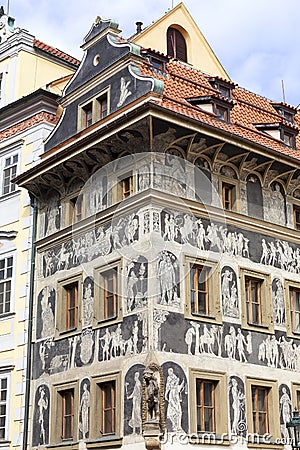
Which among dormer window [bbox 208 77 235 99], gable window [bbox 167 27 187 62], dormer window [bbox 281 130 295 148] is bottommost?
dormer window [bbox 281 130 295 148]

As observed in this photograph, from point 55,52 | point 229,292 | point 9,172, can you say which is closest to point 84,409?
point 229,292

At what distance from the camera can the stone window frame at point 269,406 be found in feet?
54.9

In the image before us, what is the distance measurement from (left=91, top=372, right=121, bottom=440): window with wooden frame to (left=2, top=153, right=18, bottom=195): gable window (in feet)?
22.3

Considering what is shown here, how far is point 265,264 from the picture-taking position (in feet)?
60.4

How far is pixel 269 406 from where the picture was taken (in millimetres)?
17375

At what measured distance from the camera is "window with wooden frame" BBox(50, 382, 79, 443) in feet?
56.7

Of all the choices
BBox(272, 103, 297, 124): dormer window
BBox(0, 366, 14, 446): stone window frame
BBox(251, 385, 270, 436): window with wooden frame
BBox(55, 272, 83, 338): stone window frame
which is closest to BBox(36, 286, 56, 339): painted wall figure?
BBox(55, 272, 83, 338): stone window frame

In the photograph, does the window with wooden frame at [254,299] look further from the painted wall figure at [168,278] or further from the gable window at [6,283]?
the gable window at [6,283]

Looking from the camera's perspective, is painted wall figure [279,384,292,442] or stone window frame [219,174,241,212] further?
stone window frame [219,174,241,212]

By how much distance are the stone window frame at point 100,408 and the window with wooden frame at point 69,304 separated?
1765 mm

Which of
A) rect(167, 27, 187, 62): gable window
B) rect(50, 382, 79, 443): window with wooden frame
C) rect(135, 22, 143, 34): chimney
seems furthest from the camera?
rect(167, 27, 187, 62): gable window

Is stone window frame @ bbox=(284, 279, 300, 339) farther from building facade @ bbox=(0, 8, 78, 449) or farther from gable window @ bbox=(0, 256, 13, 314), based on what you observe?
gable window @ bbox=(0, 256, 13, 314)

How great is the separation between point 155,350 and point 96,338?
205 centimetres

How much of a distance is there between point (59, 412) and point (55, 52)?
36.9ft
